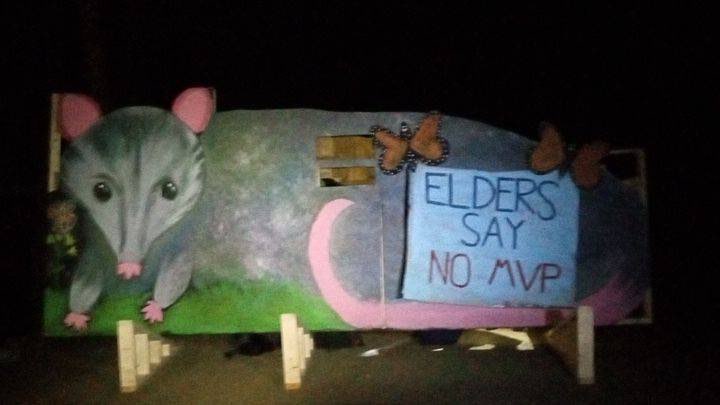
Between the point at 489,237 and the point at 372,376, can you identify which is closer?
the point at 372,376

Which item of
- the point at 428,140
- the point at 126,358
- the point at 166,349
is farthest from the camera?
the point at 166,349

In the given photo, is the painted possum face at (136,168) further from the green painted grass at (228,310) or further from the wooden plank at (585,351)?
the wooden plank at (585,351)

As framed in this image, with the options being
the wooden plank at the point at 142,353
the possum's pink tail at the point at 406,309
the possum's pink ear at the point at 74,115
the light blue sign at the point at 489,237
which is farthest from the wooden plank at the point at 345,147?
the wooden plank at the point at 142,353

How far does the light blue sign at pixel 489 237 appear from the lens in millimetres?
6656

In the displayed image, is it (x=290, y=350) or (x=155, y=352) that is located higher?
(x=290, y=350)

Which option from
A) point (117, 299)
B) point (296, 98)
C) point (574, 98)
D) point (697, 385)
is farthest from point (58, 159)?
point (574, 98)

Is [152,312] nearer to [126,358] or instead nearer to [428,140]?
[126,358]

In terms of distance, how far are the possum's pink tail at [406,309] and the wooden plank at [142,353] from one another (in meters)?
1.54

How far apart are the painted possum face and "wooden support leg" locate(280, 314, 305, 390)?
4.67ft

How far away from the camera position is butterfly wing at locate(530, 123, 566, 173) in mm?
6605

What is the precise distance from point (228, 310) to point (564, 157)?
3.24m

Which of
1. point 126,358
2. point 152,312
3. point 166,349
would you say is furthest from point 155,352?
point 126,358

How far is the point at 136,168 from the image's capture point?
671 centimetres

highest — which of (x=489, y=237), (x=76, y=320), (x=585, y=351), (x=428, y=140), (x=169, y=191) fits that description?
(x=428, y=140)
